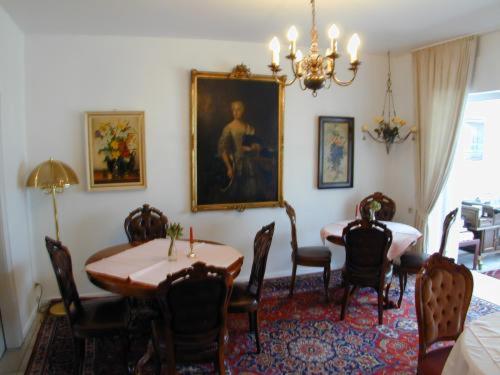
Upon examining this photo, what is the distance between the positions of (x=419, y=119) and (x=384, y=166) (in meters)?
0.82

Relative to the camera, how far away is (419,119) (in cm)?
453

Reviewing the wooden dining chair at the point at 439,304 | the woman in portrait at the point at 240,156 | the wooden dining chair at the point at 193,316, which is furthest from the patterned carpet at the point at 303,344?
the woman in portrait at the point at 240,156

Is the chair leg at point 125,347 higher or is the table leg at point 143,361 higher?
the chair leg at point 125,347

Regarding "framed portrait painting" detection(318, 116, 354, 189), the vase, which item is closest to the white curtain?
"framed portrait painting" detection(318, 116, 354, 189)

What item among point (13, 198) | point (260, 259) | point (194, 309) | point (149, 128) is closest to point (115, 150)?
point (149, 128)

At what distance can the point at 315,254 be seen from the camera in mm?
4016

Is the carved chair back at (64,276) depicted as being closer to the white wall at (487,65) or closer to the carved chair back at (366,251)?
the carved chair back at (366,251)

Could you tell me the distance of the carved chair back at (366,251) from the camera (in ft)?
10.8

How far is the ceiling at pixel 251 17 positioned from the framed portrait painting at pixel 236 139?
1.80 ft

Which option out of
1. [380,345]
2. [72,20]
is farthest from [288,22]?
[380,345]

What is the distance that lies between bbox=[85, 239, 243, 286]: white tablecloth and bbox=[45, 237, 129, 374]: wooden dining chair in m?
0.24

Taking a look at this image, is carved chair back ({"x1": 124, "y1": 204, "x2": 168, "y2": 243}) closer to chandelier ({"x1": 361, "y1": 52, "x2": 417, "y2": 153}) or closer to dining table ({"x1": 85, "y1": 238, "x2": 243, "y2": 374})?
dining table ({"x1": 85, "y1": 238, "x2": 243, "y2": 374})

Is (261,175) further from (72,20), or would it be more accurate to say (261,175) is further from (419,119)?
(72,20)

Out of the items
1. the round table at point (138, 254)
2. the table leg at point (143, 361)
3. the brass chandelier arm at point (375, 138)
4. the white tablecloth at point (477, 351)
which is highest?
the brass chandelier arm at point (375, 138)
